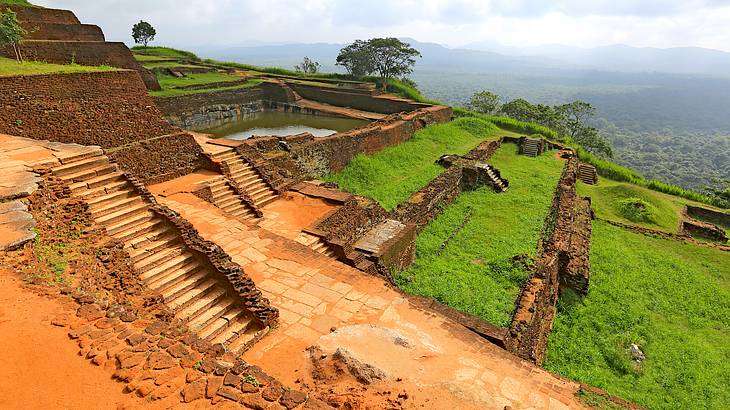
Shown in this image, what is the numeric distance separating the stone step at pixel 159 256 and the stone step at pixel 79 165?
2.60m

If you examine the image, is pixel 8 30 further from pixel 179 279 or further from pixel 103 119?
pixel 179 279

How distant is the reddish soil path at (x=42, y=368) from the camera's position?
3.50m

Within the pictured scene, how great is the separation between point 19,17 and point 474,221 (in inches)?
906

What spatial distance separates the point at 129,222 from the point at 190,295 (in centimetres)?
209

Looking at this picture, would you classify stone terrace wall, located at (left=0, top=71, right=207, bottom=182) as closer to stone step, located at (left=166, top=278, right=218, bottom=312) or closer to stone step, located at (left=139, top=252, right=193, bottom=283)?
stone step, located at (left=139, top=252, right=193, bottom=283)

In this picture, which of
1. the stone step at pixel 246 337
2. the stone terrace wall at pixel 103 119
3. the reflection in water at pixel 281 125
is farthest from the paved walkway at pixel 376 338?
the reflection in water at pixel 281 125

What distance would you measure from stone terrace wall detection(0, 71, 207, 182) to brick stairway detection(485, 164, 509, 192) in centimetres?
1191

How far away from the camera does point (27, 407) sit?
3.37 meters

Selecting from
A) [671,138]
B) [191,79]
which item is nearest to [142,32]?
[191,79]

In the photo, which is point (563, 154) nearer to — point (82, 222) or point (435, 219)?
point (435, 219)

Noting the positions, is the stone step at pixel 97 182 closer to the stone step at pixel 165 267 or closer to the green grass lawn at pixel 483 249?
the stone step at pixel 165 267

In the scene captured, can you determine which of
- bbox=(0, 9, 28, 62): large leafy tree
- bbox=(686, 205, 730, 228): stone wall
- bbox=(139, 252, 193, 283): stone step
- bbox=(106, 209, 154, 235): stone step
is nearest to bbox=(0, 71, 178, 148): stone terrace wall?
bbox=(106, 209, 154, 235): stone step

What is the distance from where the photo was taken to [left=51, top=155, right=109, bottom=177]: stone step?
295 inches

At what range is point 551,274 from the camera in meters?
10.2
